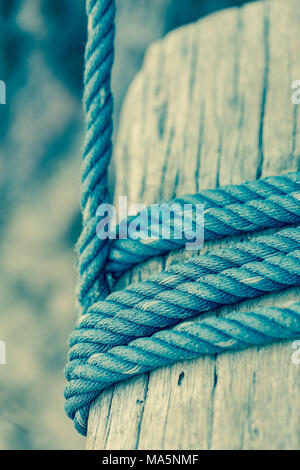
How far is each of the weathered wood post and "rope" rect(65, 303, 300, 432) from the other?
2 cm

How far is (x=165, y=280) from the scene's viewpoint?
0.93 metres

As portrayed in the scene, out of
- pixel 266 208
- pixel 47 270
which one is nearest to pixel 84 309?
pixel 266 208

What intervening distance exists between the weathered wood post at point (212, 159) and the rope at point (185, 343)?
0.08 feet

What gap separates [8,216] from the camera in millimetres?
2178

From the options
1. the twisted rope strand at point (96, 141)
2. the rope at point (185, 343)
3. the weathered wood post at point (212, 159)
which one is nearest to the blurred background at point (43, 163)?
the weathered wood post at point (212, 159)

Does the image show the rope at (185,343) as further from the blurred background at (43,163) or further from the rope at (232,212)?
the blurred background at (43,163)

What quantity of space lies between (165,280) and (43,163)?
141 cm

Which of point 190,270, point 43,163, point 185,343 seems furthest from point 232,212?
point 43,163

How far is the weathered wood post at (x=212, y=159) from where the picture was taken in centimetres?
77

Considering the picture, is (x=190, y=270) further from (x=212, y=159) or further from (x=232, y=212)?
(x=212, y=159)

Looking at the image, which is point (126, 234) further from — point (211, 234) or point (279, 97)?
point (279, 97)

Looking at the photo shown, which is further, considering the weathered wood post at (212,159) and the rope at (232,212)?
the rope at (232,212)

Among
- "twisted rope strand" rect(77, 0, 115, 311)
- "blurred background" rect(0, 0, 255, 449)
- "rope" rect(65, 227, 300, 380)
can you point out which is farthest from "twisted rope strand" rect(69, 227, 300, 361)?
"blurred background" rect(0, 0, 255, 449)

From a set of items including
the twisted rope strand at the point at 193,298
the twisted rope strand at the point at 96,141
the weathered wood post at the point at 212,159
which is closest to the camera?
the weathered wood post at the point at 212,159
